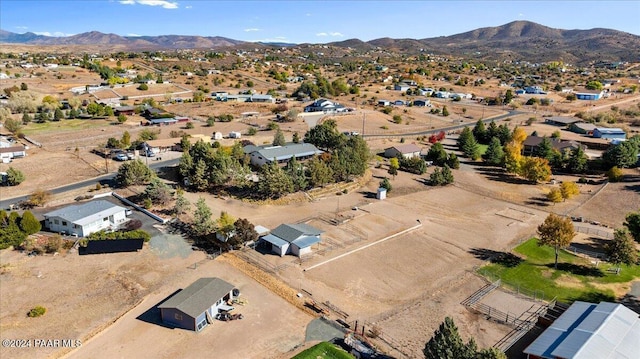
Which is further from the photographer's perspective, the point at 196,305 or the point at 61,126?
the point at 61,126

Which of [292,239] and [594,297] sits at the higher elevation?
[292,239]

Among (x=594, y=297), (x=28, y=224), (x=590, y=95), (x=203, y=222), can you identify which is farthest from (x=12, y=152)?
(x=590, y=95)

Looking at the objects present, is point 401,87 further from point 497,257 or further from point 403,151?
point 497,257

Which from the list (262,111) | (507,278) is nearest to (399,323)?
(507,278)

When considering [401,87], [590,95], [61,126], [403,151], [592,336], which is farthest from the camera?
[401,87]

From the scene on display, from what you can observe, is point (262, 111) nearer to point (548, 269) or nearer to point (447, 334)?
point (548, 269)

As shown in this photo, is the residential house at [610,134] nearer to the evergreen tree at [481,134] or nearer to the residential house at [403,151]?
the evergreen tree at [481,134]

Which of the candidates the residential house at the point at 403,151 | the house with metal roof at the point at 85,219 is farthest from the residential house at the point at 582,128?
the house with metal roof at the point at 85,219

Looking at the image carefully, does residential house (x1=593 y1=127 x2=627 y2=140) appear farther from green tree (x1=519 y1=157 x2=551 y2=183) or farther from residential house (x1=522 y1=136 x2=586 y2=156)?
green tree (x1=519 y1=157 x2=551 y2=183)
